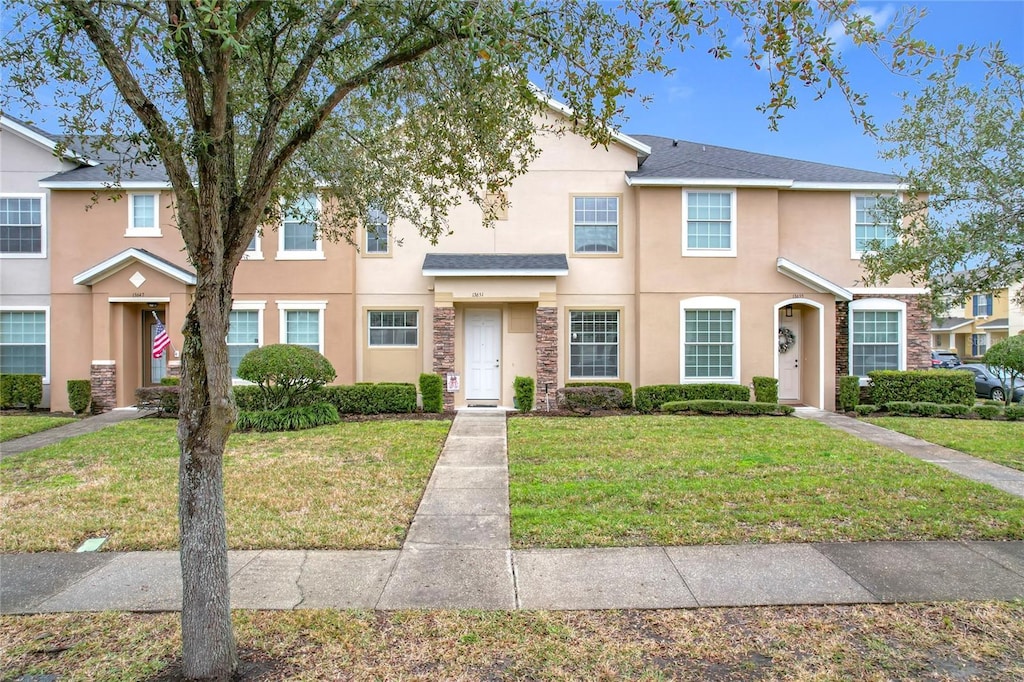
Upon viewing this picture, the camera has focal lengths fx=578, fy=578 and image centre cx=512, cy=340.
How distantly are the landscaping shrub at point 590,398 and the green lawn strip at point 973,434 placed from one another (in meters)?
5.65

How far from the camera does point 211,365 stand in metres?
3.49

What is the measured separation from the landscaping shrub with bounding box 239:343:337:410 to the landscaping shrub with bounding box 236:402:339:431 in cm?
38

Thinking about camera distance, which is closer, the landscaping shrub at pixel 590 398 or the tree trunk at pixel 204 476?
the tree trunk at pixel 204 476

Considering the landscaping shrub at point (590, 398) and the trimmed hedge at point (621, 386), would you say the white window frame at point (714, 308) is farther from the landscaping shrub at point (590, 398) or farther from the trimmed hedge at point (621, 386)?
the landscaping shrub at point (590, 398)

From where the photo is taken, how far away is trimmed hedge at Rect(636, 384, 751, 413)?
1420cm

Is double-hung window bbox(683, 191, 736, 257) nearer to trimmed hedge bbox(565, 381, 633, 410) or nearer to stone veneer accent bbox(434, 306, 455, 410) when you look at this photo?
trimmed hedge bbox(565, 381, 633, 410)

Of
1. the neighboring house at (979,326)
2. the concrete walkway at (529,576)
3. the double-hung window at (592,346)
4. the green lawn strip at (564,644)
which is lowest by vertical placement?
the green lawn strip at (564,644)

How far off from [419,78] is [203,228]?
2.68m

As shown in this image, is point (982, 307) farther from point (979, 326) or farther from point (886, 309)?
point (886, 309)

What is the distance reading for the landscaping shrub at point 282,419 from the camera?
38.8ft

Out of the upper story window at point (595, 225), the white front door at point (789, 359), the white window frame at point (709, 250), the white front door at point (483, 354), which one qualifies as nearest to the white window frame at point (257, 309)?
the white front door at point (483, 354)

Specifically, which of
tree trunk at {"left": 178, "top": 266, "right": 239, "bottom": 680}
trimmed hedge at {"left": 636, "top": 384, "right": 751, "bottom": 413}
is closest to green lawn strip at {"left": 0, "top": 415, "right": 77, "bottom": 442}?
tree trunk at {"left": 178, "top": 266, "right": 239, "bottom": 680}

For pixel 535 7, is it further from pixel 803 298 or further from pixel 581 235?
pixel 803 298

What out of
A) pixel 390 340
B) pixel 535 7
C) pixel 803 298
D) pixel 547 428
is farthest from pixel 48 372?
pixel 803 298
